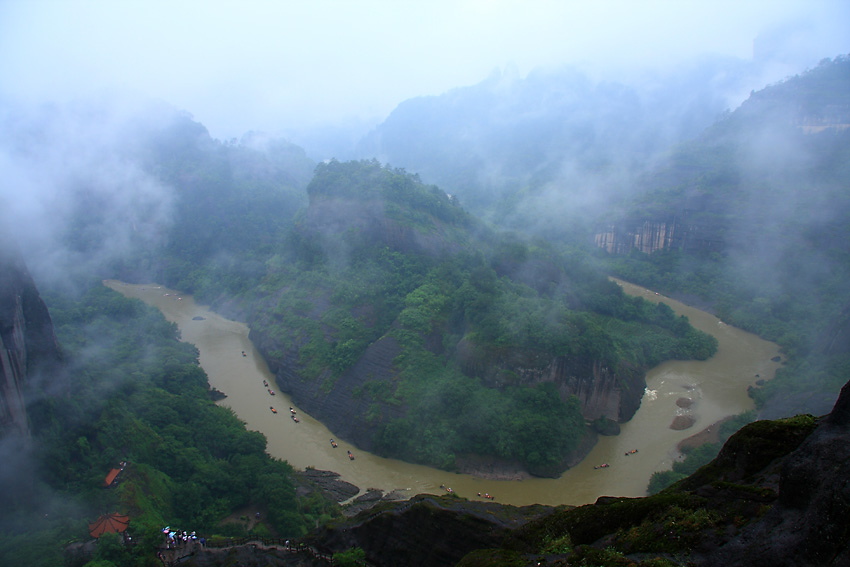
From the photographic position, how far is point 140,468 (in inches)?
939

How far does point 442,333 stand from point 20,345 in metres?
23.7

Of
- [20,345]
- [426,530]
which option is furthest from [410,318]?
[20,345]

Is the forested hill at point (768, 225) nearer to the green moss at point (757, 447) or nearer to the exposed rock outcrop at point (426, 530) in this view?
the exposed rock outcrop at point (426, 530)

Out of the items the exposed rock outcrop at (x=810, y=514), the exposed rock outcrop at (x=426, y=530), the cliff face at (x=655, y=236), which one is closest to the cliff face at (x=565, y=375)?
the exposed rock outcrop at (x=426, y=530)

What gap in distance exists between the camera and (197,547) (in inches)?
707

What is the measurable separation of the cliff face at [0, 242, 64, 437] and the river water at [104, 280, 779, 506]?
1227 centimetres

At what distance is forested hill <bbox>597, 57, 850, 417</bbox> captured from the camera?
148 feet

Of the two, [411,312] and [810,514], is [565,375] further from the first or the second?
[810,514]

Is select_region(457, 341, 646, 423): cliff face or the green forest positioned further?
select_region(457, 341, 646, 423): cliff face

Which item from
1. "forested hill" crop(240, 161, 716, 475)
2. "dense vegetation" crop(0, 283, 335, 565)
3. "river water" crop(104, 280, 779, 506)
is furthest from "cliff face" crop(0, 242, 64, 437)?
"forested hill" crop(240, 161, 716, 475)

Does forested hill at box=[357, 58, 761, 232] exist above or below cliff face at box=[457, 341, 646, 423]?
above

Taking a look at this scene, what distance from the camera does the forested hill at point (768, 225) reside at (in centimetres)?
4516

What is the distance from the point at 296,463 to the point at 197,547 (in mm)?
12745

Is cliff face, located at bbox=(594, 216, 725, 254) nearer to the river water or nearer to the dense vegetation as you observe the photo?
the river water
